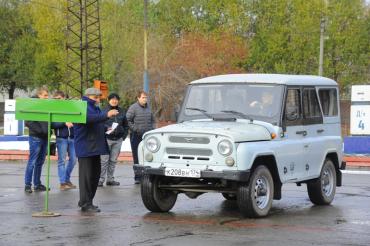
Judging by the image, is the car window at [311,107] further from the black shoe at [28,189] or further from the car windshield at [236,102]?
the black shoe at [28,189]

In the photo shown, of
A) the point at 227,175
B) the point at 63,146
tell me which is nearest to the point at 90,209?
the point at 227,175

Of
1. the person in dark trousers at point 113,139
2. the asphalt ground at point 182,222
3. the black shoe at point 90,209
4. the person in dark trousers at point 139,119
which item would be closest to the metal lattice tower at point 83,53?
the person in dark trousers at point 139,119

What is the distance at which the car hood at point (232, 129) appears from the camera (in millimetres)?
10633

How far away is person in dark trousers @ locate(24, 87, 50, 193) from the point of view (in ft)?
47.1

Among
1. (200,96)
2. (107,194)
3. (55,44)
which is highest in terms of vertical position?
(55,44)

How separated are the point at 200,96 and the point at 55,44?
54.2 metres

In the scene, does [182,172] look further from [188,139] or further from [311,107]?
[311,107]

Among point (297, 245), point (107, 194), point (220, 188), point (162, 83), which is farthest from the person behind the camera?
point (162, 83)

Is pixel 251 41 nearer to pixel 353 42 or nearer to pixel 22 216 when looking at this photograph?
pixel 353 42

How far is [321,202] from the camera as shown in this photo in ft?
41.8

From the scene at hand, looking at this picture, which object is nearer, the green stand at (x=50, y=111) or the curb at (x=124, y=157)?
the green stand at (x=50, y=111)

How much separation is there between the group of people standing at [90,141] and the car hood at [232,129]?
0.91 m

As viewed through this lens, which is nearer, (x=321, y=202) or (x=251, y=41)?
(x=321, y=202)

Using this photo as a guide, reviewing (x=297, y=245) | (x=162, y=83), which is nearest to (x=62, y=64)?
(x=162, y=83)
